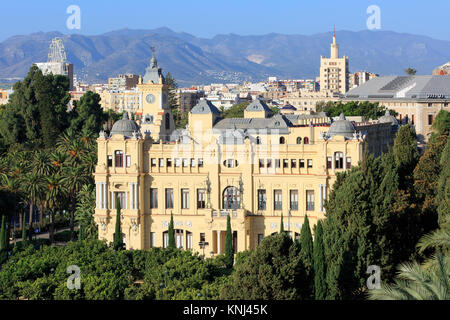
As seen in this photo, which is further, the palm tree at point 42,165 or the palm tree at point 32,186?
the palm tree at point 42,165

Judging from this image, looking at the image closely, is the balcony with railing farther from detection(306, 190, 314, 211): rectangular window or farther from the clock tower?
the clock tower

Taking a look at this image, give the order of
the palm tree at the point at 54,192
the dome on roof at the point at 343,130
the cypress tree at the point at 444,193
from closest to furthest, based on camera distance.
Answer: the cypress tree at the point at 444,193 → the dome on roof at the point at 343,130 → the palm tree at the point at 54,192

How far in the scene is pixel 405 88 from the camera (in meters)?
148

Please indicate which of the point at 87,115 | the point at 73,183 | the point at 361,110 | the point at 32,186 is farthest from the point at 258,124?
the point at 361,110

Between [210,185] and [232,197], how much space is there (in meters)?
2.07

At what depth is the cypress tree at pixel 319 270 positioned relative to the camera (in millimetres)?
50938

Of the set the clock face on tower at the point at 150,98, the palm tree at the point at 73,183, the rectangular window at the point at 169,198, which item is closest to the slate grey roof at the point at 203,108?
the clock face on tower at the point at 150,98

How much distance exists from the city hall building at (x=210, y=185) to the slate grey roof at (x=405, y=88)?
68.9m

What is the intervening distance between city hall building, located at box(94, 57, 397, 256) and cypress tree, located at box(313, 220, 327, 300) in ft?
61.2

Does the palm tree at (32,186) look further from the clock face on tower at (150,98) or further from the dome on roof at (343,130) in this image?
the dome on roof at (343,130)

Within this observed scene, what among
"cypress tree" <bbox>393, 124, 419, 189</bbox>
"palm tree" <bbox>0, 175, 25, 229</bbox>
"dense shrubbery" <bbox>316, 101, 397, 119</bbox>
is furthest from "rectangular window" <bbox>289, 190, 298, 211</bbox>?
"dense shrubbery" <bbox>316, 101, 397, 119</bbox>

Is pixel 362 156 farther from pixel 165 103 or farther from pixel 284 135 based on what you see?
pixel 165 103

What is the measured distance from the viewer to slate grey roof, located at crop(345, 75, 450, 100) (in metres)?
142
